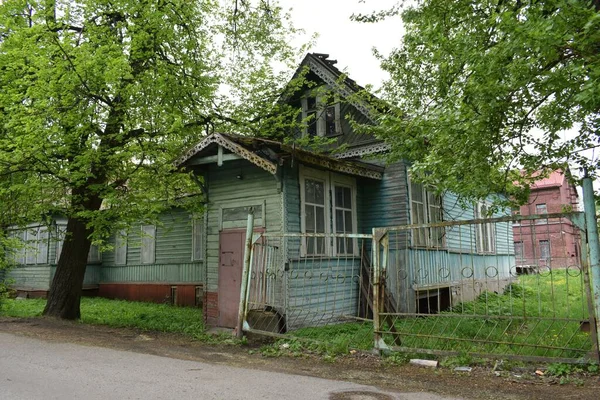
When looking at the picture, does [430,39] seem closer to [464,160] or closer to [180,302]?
[464,160]

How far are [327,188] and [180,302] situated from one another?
8.72 metres

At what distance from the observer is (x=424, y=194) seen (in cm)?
1342

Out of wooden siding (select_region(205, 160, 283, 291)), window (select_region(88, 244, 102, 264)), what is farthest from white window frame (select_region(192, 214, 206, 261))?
wooden siding (select_region(205, 160, 283, 291))

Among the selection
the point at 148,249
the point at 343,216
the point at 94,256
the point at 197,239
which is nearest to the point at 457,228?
the point at 343,216

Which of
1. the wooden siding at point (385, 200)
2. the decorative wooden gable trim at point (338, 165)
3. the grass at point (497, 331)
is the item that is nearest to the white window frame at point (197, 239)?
the wooden siding at point (385, 200)

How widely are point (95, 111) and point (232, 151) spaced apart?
12.5ft

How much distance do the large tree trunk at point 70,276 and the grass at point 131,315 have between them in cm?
55

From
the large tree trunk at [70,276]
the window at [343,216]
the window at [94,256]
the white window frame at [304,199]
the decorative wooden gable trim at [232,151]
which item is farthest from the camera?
the window at [94,256]

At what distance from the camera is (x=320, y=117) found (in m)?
14.0

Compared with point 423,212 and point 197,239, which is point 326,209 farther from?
point 197,239

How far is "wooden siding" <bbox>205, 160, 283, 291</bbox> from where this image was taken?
10.0 meters

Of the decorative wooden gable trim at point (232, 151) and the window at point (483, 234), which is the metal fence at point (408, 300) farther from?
the window at point (483, 234)

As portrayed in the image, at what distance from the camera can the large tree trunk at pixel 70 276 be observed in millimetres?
12461

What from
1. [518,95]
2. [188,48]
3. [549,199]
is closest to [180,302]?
[188,48]
